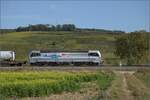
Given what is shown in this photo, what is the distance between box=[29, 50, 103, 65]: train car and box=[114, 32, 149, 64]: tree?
8.33 metres

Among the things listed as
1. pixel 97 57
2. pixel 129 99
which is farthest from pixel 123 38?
pixel 129 99

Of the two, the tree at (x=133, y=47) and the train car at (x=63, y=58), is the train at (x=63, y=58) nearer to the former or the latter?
the train car at (x=63, y=58)

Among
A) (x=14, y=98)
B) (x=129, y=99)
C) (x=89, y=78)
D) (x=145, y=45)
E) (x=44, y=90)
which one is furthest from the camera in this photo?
(x=145, y=45)

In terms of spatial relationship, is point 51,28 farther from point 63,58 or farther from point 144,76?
point 144,76

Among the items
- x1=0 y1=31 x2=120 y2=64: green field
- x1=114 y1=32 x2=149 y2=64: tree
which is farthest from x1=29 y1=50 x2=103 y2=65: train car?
x1=0 y1=31 x2=120 y2=64: green field

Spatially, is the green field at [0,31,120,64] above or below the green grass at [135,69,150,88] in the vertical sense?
above

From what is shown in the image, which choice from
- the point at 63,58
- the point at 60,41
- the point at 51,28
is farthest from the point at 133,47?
the point at 51,28

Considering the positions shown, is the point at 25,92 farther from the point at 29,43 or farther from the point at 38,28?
the point at 38,28

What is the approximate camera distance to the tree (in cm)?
7519

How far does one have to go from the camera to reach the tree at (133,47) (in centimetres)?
7519

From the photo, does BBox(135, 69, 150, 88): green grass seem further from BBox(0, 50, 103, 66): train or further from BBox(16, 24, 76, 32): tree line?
BBox(16, 24, 76, 32): tree line

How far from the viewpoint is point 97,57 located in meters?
68.3

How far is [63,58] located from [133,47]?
1253 cm

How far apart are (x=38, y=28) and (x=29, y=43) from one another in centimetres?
3741
